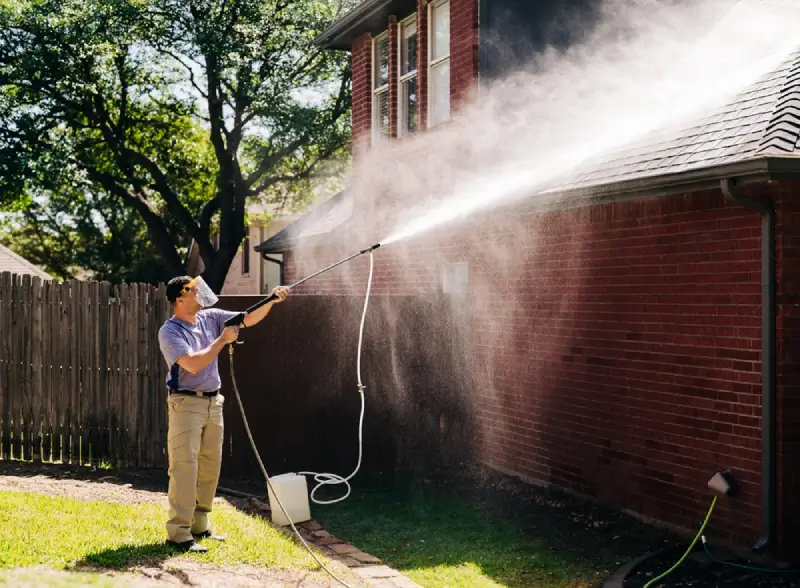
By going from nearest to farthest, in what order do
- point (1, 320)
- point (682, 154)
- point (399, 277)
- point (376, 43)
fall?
point (682, 154), point (1, 320), point (399, 277), point (376, 43)

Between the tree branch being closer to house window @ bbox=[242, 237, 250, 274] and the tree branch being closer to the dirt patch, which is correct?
house window @ bbox=[242, 237, 250, 274]

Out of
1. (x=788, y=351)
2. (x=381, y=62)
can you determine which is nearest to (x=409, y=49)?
(x=381, y=62)

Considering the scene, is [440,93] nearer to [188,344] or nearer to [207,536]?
[188,344]

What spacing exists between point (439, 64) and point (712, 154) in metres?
6.21

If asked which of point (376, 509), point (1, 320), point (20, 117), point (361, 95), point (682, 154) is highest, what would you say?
point (20, 117)

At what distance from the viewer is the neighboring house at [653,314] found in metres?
6.43

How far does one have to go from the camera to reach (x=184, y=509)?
6391mm

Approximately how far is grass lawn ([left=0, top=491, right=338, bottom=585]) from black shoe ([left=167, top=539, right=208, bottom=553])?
0.21 feet

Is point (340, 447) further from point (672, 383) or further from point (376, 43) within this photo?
point (376, 43)

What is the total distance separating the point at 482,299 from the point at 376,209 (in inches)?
138

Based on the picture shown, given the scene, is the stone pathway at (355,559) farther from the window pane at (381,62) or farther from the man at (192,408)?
the window pane at (381,62)

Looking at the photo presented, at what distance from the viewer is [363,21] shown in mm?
13398

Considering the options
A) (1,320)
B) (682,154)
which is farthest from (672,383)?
(1,320)

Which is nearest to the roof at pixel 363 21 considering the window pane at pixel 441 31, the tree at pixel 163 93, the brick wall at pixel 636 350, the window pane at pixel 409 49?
the window pane at pixel 409 49
